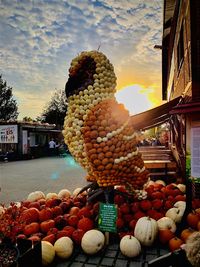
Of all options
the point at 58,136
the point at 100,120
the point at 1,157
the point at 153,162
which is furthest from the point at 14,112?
the point at 100,120

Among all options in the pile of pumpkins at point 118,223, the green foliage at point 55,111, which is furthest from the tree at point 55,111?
the pile of pumpkins at point 118,223

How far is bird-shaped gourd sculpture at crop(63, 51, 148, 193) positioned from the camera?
15.6 feet

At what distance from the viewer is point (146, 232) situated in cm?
450

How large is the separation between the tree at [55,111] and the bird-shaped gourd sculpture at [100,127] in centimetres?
4560

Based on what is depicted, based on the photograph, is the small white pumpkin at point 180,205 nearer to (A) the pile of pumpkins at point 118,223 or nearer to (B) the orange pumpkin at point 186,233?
(A) the pile of pumpkins at point 118,223

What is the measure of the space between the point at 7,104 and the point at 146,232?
53.8m

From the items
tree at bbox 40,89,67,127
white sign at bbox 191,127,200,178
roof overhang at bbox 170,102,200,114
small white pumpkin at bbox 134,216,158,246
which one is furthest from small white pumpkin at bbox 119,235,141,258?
tree at bbox 40,89,67,127

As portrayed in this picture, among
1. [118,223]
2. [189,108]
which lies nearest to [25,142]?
[118,223]

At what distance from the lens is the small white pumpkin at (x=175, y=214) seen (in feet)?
16.7

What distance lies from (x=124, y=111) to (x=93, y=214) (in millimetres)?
1982

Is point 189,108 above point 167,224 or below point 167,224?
above

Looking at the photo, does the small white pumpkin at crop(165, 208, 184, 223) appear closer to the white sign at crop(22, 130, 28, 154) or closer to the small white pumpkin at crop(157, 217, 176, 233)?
the small white pumpkin at crop(157, 217, 176, 233)

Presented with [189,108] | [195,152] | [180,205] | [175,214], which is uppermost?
[189,108]

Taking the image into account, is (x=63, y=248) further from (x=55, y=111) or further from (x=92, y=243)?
(x=55, y=111)
